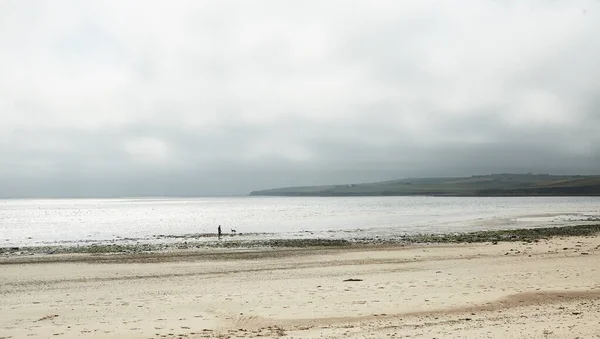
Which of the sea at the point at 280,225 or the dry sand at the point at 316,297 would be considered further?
the sea at the point at 280,225

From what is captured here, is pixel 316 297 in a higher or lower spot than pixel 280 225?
higher

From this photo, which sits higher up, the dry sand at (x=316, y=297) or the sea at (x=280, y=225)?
the dry sand at (x=316, y=297)

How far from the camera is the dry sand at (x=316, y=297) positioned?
37.1 ft

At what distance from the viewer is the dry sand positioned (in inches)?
445

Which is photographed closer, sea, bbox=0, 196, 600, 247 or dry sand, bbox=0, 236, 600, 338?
dry sand, bbox=0, 236, 600, 338

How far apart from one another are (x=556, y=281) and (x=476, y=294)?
3.99 metres

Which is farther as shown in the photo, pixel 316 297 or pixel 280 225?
pixel 280 225

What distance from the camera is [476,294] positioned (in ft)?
49.3

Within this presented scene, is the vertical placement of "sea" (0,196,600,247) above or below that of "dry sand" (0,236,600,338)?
below

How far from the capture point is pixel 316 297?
1525cm

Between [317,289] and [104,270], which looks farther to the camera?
[104,270]

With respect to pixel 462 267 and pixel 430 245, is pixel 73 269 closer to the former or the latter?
pixel 462 267

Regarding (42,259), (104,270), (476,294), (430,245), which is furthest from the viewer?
(430,245)

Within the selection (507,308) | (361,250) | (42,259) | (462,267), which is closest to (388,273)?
(462,267)
